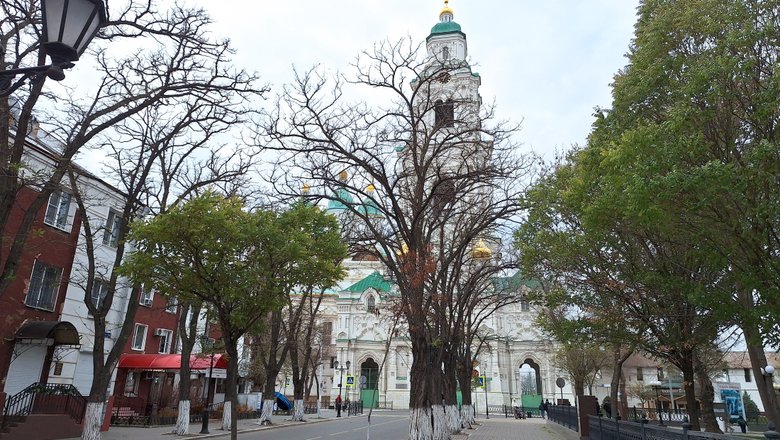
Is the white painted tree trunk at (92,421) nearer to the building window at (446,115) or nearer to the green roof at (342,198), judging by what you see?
the green roof at (342,198)

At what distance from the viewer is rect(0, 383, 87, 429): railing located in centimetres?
1775

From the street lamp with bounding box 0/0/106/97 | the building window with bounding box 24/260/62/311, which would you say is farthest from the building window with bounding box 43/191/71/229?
the street lamp with bounding box 0/0/106/97

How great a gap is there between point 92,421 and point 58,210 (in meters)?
9.47

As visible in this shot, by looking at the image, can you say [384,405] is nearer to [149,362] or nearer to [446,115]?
[149,362]

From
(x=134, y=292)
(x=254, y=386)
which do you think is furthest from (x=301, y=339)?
(x=134, y=292)

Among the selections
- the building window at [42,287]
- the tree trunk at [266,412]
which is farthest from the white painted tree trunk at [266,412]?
the building window at [42,287]

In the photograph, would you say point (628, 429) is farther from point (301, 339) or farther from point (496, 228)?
point (301, 339)

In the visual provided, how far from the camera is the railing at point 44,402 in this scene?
58.2 ft

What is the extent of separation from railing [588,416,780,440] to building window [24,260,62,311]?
19920mm

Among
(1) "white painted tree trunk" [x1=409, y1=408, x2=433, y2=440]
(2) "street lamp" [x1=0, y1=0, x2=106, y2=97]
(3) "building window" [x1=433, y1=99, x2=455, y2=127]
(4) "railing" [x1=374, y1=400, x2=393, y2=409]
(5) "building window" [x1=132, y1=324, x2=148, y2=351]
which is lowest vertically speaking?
(4) "railing" [x1=374, y1=400, x2=393, y2=409]

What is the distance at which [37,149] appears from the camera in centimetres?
1789

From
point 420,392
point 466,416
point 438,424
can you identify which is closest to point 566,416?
point 466,416

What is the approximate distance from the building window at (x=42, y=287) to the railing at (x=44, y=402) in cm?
316

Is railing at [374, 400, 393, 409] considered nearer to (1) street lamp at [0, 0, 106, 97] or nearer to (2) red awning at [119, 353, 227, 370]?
Result: (2) red awning at [119, 353, 227, 370]
